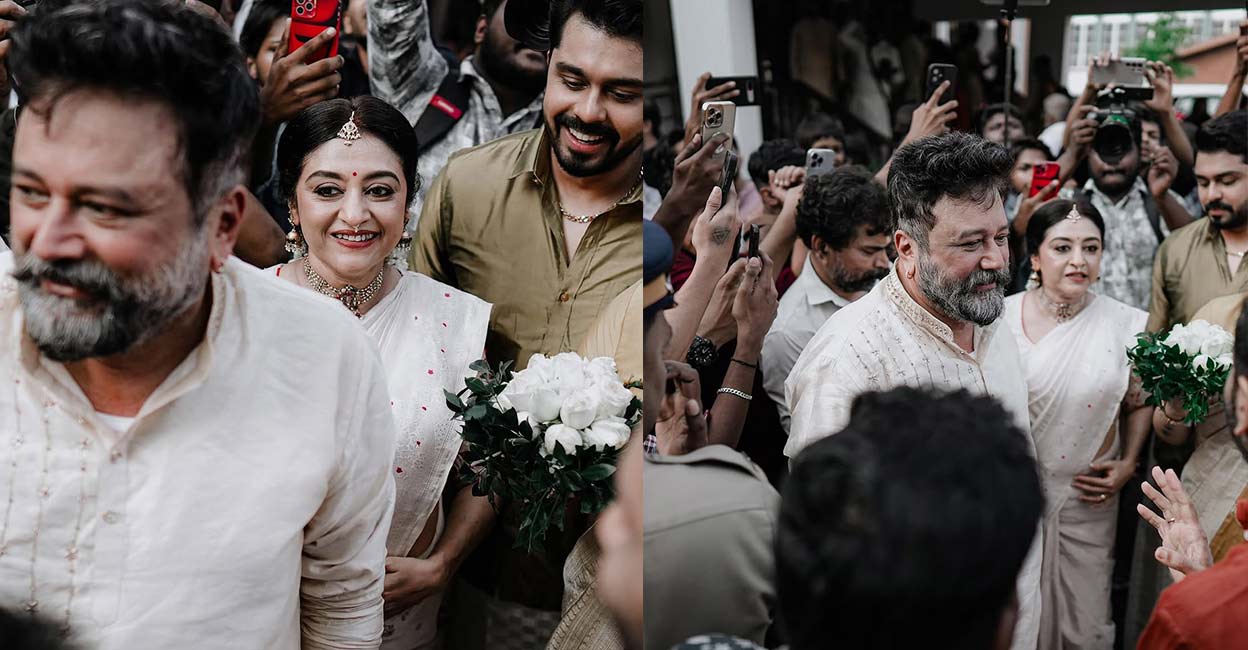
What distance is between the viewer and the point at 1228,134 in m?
3.83

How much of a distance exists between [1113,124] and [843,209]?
1809 millimetres

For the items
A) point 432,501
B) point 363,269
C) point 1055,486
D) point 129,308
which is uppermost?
point 129,308

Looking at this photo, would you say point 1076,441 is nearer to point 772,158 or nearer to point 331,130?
point 772,158

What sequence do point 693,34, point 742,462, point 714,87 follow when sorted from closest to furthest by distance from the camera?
point 742,462
point 693,34
point 714,87

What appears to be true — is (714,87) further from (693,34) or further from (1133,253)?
(1133,253)

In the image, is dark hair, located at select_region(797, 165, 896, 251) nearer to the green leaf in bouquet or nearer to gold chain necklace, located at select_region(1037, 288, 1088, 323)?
gold chain necklace, located at select_region(1037, 288, 1088, 323)

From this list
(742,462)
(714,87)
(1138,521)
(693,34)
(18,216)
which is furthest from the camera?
(1138,521)

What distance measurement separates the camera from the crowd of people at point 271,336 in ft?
5.20

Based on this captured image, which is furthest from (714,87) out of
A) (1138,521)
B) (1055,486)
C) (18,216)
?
(1138,521)

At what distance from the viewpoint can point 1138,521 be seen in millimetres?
4098

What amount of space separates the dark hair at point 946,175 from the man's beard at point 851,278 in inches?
28.5

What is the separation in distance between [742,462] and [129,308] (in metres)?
0.96

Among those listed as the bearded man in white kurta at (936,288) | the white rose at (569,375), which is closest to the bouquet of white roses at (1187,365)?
the bearded man in white kurta at (936,288)

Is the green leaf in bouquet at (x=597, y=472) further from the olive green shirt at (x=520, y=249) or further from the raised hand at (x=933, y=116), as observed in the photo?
the raised hand at (x=933, y=116)
